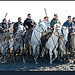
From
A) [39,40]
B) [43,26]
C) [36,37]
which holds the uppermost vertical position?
[43,26]

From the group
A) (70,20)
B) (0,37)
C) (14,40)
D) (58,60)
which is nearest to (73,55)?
(58,60)

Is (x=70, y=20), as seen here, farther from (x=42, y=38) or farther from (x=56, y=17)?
(x=42, y=38)

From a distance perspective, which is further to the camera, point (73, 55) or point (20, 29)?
point (73, 55)

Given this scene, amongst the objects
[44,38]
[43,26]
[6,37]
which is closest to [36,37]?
[44,38]

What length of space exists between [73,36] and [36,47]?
242 centimetres

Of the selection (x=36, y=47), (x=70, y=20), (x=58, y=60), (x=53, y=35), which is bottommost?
(x=58, y=60)

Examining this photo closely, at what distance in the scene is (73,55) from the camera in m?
11.4

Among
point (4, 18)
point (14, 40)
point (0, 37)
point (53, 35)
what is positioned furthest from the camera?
point (4, 18)

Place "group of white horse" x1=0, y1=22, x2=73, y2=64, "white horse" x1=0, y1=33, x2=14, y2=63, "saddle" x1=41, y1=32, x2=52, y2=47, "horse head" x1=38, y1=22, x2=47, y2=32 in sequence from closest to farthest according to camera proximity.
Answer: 1. "horse head" x1=38, y1=22, x2=47, y2=32
2. "group of white horse" x1=0, y1=22, x2=73, y2=64
3. "saddle" x1=41, y1=32, x2=52, y2=47
4. "white horse" x1=0, y1=33, x2=14, y2=63

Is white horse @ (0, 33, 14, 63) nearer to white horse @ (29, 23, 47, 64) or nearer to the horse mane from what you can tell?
the horse mane

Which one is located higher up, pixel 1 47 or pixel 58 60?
pixel 1 47

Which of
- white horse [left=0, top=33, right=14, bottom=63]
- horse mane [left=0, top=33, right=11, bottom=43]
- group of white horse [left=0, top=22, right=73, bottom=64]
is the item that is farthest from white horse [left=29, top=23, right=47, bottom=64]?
horse mane [left=0, top=33, right=11, bottom=43]

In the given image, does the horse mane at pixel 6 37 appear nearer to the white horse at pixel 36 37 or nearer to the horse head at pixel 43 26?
the white horse at pixel 36 37

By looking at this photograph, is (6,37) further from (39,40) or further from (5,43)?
(39,40)
